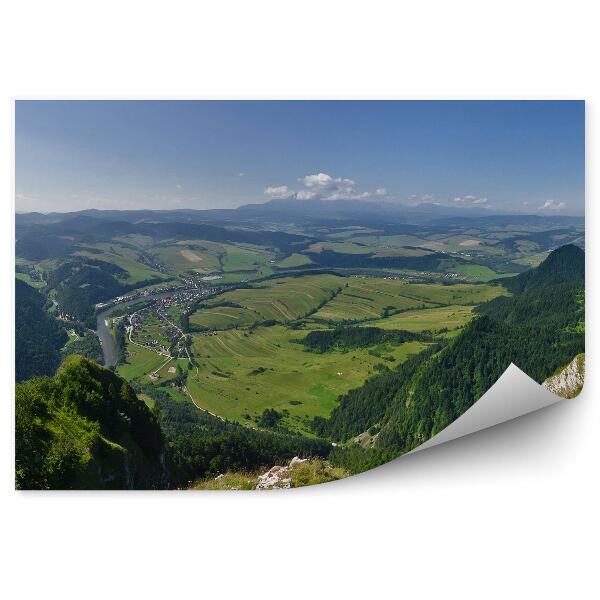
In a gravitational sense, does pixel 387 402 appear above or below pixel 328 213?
below

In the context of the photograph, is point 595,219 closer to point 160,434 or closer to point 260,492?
point 260,492

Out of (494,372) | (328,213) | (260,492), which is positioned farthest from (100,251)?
(494,372)

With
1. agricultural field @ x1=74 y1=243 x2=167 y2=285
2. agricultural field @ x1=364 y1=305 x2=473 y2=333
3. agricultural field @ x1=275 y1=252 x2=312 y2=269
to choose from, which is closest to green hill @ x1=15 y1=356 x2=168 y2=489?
agricultural field @ x1=74 y1=243 x2=167 y2=285

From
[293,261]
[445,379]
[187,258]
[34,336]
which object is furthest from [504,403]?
[187,258]

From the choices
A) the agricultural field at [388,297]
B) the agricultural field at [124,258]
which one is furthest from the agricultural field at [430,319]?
the agricultural field at [124,258]

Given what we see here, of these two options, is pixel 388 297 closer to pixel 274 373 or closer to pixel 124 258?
pixel 274 373

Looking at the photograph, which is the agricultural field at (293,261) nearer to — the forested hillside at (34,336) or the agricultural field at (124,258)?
the agricultural field at (124,258)
